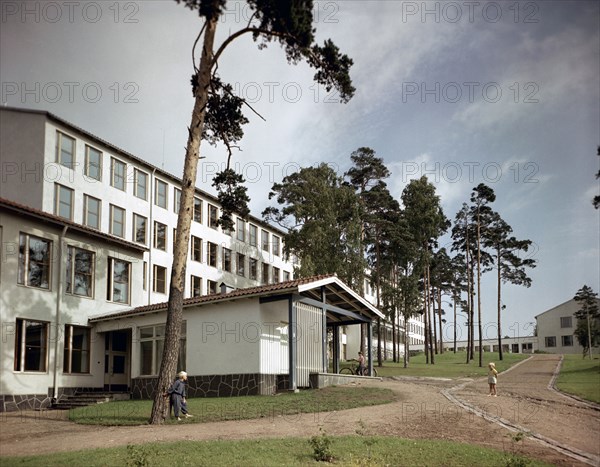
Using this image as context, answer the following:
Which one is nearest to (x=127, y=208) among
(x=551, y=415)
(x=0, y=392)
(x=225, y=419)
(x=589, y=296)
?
(x=0, y=392)

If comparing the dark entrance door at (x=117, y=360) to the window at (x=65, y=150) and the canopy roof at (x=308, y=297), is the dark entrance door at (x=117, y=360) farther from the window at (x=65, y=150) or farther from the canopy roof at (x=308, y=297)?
the window at (x=65, y=150)

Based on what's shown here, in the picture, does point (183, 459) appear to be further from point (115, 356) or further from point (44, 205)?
point (44, 205)

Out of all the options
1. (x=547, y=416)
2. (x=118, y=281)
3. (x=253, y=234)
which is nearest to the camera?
(x=547, y=416)

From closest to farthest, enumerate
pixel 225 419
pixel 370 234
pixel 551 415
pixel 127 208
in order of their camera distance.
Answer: pixel 225 419, pixel 551 415, pixel 127 208, pixel 370 234

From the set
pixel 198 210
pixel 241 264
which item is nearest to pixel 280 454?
pixel 198 210

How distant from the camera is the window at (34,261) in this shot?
23.9m

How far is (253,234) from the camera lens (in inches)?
2162

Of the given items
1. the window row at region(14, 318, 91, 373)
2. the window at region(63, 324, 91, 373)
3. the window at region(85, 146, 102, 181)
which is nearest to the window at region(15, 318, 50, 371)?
the window row at region(14, 318, 91, 373)

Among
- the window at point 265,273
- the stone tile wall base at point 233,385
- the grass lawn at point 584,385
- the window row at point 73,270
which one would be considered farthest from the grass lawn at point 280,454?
the window at point 265,273

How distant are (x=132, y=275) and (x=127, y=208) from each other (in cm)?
940

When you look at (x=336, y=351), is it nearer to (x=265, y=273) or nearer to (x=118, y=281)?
(x=118, y=281)

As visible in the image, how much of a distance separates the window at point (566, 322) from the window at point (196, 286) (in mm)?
69726

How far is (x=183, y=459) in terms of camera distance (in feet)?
36.2

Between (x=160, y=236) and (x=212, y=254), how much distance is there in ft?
23.0
